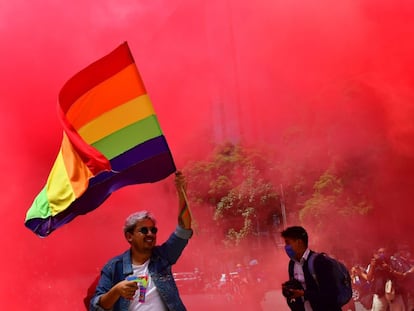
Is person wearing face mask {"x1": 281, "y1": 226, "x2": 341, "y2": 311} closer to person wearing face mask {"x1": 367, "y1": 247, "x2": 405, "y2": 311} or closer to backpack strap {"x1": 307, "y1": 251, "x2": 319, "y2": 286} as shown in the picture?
backpack strap {"x1": 307, "y1": 251, "x2": 319, "y2": 286}

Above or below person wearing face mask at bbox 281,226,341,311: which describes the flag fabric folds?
above

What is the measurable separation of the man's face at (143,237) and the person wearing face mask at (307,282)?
0.76 m

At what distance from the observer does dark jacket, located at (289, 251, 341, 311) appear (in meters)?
2.38

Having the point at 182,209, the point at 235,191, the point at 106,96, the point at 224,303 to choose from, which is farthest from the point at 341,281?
the point at 235,191

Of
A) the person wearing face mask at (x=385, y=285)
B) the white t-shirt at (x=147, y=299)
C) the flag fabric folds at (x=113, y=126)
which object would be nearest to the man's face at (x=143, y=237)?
the white t-shirt at (x=147, y=299)

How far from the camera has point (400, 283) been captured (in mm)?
4547

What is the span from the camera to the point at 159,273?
2053mm

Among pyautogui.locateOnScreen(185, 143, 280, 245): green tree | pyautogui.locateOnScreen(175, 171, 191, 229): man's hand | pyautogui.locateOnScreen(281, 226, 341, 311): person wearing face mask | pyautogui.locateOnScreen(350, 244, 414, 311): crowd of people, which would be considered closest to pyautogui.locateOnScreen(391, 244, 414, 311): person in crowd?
pyautogui.locateOnScreen(350, 244, 414, 311): crowd of people

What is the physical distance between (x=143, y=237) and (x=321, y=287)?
34.9 inches

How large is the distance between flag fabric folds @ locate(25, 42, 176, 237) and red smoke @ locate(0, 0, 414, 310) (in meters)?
1.98

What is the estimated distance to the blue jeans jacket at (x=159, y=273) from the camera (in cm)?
200

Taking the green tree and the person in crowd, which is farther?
the green tree

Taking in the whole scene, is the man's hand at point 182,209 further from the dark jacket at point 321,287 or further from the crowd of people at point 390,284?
the crowd of people at point 390,284

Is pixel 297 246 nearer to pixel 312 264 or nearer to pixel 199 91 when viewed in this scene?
pixel 312 264
